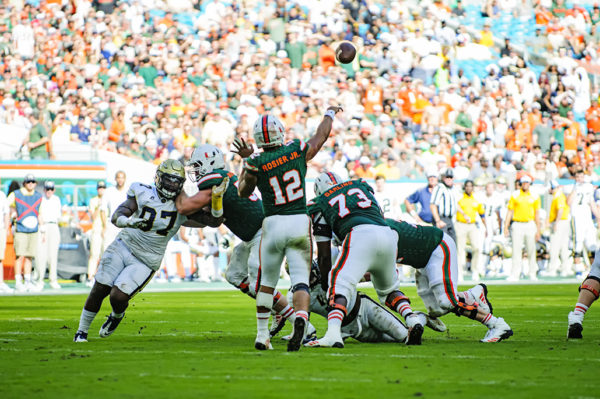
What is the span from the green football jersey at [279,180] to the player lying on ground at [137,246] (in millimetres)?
1214

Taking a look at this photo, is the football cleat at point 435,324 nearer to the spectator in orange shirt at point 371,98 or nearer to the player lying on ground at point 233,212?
the player lying on ground at point 233,212

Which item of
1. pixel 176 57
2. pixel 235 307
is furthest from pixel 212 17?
pixel 235 307

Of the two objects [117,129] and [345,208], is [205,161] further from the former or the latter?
[117,129]

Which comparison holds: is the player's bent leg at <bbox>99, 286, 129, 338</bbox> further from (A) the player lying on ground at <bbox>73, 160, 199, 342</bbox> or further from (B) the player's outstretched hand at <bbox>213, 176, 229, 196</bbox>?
(B) the player's outstretched hand at <bbox>213, 176, 229, 196</bbox>

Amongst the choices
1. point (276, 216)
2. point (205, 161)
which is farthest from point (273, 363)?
point (205, 161)

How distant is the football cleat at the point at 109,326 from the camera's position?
9.08 metres

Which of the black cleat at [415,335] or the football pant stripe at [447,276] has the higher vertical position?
the football pant stripe at [447,276]

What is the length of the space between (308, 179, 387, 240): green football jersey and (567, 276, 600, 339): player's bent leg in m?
1.87

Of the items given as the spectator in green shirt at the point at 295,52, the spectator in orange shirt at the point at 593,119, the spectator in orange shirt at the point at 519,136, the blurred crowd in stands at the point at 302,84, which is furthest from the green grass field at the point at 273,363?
the spectator in orange shirt at the point at 593,119

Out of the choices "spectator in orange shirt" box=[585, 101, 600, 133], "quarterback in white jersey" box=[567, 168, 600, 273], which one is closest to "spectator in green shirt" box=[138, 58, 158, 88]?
"quarterback in white jersey" box=[567, 168, 600, 273]

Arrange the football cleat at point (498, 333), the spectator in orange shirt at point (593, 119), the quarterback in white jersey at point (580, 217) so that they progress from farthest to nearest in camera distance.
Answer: the spectator in orange shirt at point (593, 119)
the quarterback in white jersey at point (580, 217)
the football cleat at point (498, 333)

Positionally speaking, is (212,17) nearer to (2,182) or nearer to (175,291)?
(2,182)

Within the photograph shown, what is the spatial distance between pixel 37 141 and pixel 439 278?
42.2ft

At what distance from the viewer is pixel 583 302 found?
903cm
